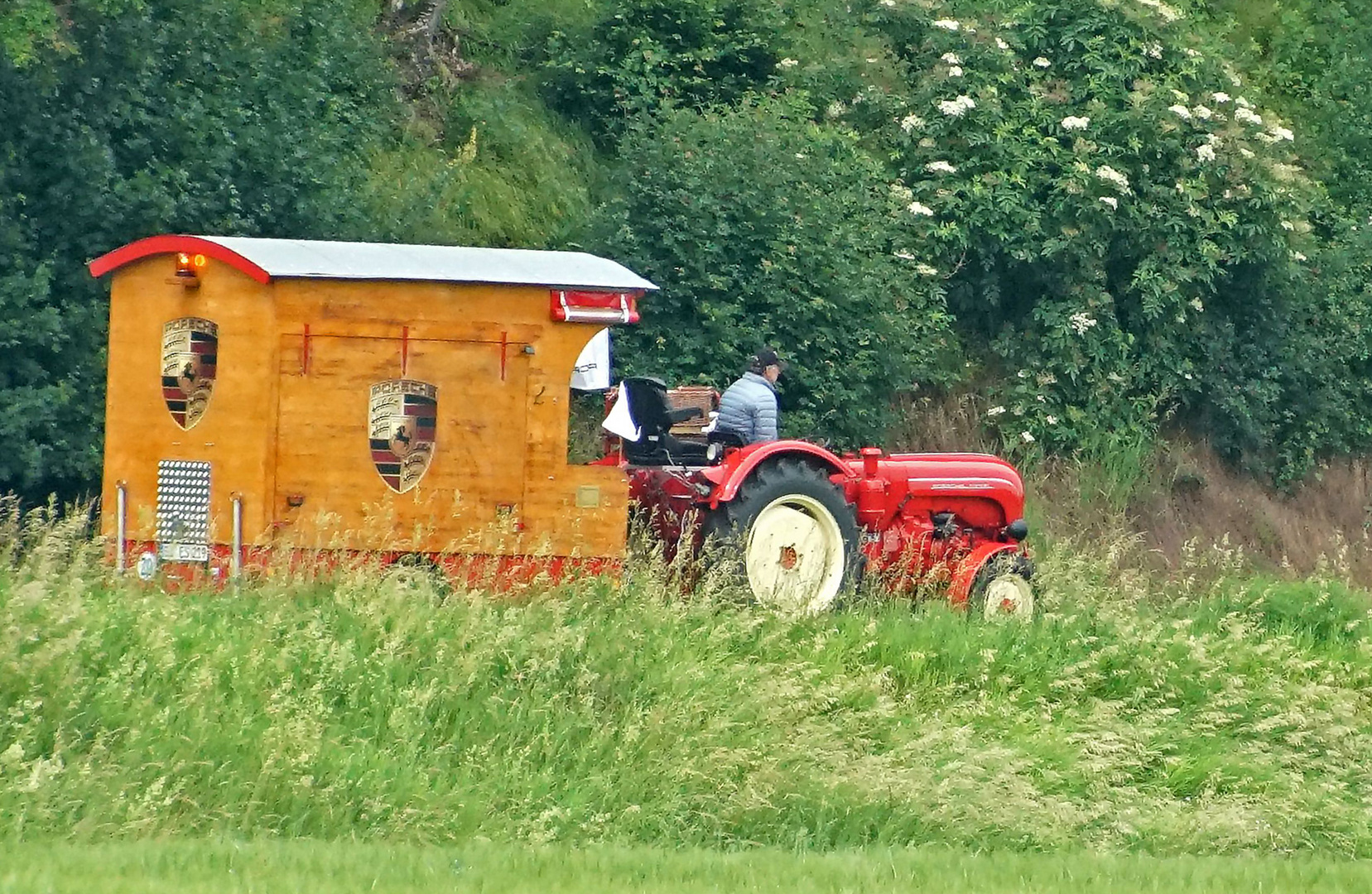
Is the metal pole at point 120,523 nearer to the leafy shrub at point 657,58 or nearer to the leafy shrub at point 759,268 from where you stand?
the leafy shrub at point 759,268

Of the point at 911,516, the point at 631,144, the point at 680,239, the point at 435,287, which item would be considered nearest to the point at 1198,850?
the point at 911,516

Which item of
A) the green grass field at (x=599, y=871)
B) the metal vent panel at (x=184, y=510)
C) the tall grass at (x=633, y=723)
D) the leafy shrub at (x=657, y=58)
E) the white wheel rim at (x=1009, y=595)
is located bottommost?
the green grass field at (x=599, y=871)

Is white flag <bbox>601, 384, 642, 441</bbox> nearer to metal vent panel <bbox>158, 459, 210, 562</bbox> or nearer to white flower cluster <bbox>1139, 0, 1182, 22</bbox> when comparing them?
metal vent panel <bbox>158, 459, 210, 562</bbox>

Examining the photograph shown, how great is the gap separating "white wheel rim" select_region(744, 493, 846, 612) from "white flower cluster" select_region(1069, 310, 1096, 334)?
8.54 metres

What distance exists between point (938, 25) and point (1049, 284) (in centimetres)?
337

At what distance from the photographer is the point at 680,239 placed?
18.6 metres

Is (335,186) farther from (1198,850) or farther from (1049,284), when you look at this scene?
(1198,850)

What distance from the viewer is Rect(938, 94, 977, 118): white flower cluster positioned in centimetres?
2133

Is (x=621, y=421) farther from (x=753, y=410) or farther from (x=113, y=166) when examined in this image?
(x=113, y=166)

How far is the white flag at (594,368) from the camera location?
43.2ft

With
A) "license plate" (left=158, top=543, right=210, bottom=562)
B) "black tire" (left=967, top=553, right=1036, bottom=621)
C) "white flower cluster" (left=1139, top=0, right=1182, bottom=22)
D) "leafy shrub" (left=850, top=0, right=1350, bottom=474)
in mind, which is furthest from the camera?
"white flower cluster" (left=1139, top=0, right=1182, bottom=22)

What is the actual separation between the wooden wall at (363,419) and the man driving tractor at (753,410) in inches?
66.2

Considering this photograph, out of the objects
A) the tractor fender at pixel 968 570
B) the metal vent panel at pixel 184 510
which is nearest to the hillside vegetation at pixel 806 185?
the metal vent panel at pixel 184 510

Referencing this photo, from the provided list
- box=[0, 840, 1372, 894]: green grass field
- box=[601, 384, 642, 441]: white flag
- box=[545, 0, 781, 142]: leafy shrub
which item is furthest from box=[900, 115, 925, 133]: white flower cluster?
box=[0, 840, 1372, 894]: green grass field
